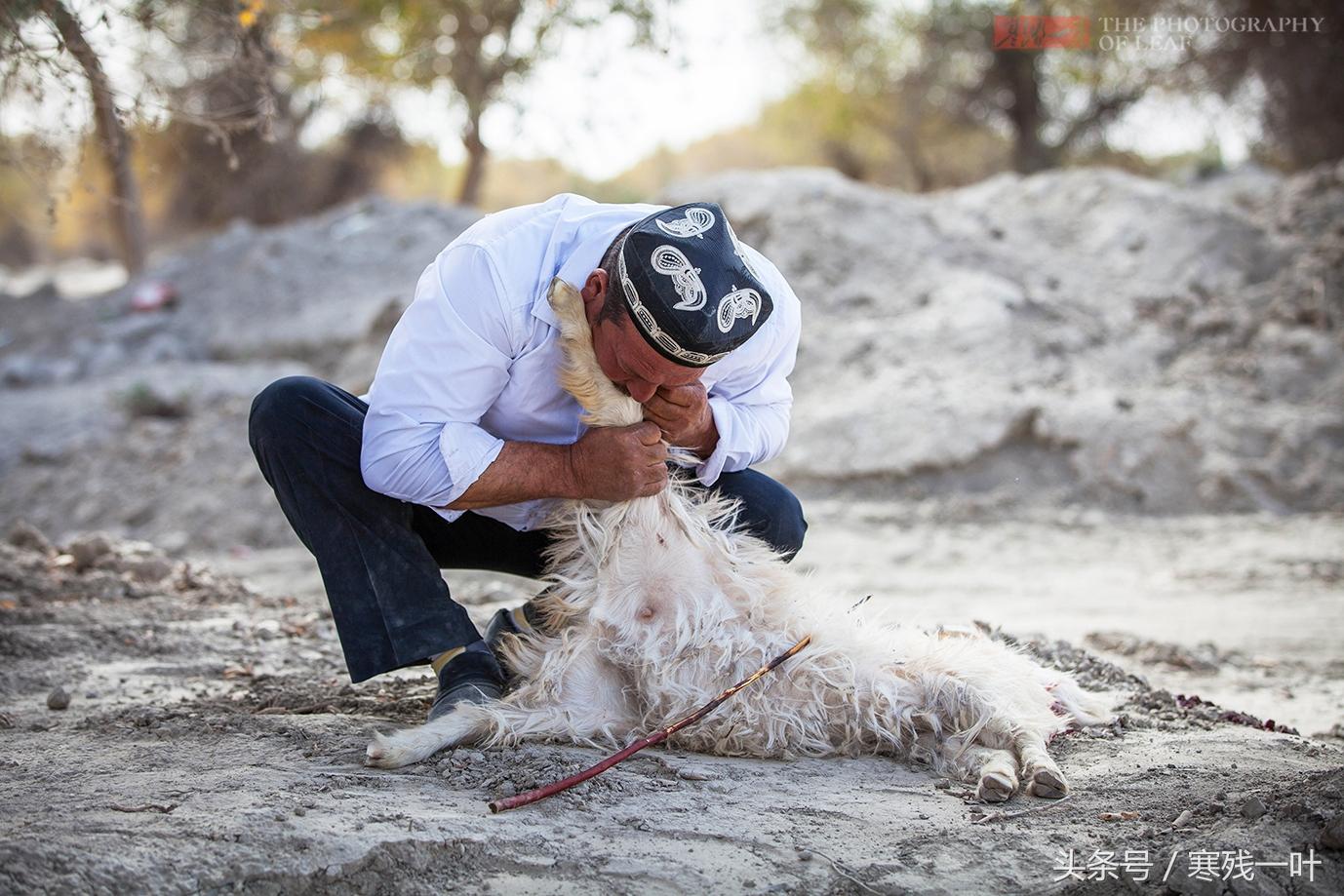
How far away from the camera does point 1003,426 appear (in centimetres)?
814

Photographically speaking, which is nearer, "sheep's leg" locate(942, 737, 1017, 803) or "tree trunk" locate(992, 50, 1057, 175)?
"sheep's leg" locate(942, 737, 1017, 803)

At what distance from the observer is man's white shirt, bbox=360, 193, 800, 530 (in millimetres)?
3055

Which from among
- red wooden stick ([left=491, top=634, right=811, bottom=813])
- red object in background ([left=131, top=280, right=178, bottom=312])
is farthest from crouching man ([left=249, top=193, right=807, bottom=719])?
red object in background ([left=131, top=280, right=178, bottom=312])

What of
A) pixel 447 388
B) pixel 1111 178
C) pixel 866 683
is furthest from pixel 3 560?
pixel 1111 178

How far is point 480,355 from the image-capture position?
309 cm

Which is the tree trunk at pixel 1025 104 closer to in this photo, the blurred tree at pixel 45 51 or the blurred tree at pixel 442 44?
the blurred tree at pixel 442 44

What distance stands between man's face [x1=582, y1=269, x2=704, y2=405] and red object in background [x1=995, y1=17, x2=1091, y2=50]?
12090 mm

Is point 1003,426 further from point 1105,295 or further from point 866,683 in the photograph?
point 866,683

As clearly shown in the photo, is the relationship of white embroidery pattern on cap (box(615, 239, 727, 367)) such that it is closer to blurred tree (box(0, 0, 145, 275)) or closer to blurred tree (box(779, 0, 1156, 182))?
blurred tree (box(0, 0, 145, 275))

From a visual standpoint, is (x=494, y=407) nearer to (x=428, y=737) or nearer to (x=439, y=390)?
(x=439, y=390)

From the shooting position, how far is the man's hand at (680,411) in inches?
126

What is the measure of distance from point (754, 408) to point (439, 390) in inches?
40.2

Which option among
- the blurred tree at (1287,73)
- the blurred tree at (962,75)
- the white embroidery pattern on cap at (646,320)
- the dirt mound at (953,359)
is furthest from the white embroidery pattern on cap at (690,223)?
the blurred tree at (962,75)

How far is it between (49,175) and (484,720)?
135 inches
